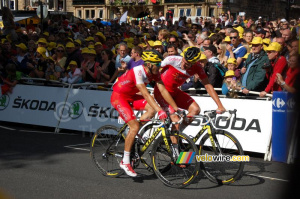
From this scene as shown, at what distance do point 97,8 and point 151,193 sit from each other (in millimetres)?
64320

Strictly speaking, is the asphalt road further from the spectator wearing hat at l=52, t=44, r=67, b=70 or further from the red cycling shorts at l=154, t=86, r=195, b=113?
the spectator wearing hat at l=52, t=44, r=67, b=70

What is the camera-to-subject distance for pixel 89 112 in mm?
10719

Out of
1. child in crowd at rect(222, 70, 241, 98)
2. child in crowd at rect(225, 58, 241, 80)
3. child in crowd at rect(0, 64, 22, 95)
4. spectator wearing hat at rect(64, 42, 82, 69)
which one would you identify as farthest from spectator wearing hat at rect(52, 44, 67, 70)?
child in crowd at rect(222, 70, 241, 98)

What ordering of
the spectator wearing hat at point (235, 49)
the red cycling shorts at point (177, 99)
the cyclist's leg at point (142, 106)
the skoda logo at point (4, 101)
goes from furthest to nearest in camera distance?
the skoda logo at point (4, 101)
the spectator wearing hat at point (235, 49)
the red cycling shorts at point (177, 99)
the cyclist's leg at point (142, 106)

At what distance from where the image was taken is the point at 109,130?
6879 mm

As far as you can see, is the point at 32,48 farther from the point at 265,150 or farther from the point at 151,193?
the point at 151,193

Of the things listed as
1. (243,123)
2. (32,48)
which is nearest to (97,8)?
(32,48)

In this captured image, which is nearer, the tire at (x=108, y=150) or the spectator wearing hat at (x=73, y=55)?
the tire at (x=108, y=150)

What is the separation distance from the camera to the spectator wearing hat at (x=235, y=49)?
34.3ft

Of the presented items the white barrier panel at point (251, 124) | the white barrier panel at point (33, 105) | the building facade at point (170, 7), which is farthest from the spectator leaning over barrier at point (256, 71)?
the building facade at point (170, 7)

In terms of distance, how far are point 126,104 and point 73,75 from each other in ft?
16.4

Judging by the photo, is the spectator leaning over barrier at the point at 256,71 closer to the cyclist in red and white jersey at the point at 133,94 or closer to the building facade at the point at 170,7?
the cyclist in red and white jersey at the point at 133,94

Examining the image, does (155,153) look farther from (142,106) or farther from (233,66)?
(233,66)

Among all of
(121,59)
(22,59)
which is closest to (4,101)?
(22,59)
